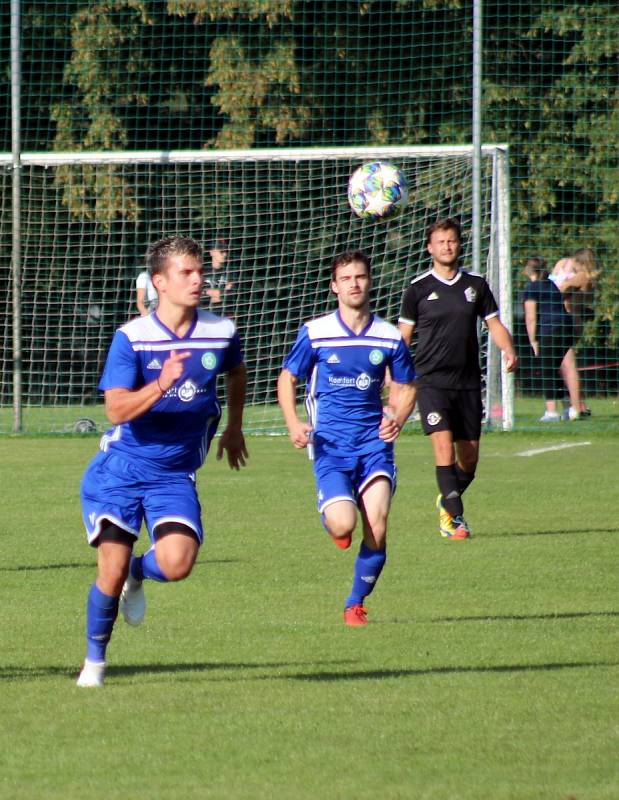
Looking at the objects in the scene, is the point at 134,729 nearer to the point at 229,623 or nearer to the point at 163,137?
the point at 229,623

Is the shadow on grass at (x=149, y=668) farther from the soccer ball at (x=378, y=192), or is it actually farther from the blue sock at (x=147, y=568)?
the soccer ball at (x=378, y=192)

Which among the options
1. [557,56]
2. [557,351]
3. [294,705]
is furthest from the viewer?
[557,56]

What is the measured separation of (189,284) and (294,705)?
1.67m

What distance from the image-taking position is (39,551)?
974 centimetres

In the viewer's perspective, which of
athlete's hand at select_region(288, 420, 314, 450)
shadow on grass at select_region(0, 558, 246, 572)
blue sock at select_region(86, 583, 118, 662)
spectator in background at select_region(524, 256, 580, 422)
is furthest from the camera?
spectator in background at select_region(524, 256, 580, 422)

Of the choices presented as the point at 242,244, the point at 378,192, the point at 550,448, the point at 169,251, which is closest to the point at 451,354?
the point at 378,192

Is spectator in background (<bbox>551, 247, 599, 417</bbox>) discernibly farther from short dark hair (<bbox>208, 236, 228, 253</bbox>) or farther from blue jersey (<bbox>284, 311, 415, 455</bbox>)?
blue jersey (<bbox>284, 311, 415, 455</bbox>)

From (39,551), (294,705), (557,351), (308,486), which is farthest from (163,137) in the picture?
(294,705)

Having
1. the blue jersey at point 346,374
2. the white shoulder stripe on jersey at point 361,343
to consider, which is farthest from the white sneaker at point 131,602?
the white shoulder stripe on jersey at point 361,343

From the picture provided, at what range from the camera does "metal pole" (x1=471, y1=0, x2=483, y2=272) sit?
1783 centimetres

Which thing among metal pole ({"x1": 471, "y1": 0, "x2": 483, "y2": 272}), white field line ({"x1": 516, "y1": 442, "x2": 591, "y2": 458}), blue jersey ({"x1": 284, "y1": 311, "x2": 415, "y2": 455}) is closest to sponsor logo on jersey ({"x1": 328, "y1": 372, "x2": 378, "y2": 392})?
blue jersey ({"x1": 284, "y1": 311, "x2": 415, "y2": 455})

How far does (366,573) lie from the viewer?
7.44 meters

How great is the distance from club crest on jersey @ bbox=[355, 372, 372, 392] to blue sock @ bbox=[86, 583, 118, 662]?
204cm

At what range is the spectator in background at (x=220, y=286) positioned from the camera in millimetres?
20953
